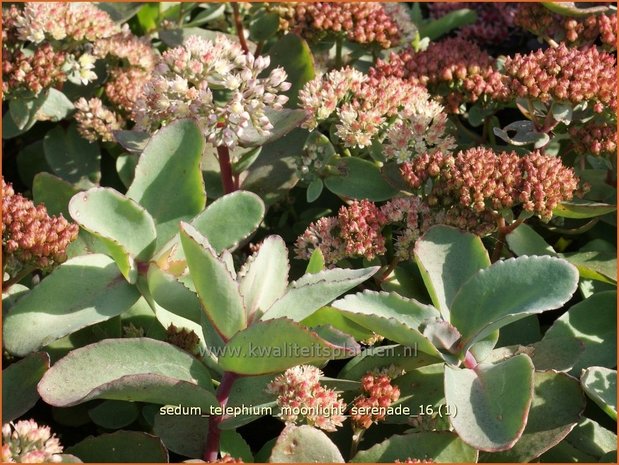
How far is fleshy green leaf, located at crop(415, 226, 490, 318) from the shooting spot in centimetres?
150

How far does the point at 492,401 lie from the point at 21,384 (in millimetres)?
783

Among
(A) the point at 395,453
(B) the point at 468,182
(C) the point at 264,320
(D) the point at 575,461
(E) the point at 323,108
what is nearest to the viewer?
(C) the point at 264,320

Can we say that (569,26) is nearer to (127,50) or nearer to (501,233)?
(501,233)

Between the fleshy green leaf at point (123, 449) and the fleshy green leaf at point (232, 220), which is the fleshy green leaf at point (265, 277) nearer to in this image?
the fleshy green leaf at point (232, 220)

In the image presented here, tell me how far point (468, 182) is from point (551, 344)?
0.33 m

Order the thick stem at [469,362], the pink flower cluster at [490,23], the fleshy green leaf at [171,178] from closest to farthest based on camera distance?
1. the thick stem at [469,362]
2. the fleshy green leaf at [171,178]
3. the pink flower cluster at [490,23]

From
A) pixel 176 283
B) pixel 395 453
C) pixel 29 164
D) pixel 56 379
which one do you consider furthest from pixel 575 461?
pixel 29 164

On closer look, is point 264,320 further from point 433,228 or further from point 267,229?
point 267,229

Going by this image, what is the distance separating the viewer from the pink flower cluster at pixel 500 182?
5.19ft

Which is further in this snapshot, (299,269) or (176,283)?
(299,269)

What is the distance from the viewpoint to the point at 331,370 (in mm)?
1773

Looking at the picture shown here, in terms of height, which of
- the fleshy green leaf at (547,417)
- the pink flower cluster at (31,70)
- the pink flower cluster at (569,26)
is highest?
the pink flower cluster at (31,70)

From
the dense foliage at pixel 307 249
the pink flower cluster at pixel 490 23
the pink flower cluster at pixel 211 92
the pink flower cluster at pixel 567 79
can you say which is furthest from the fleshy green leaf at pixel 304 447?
the pink flower cluster at pixel 490 23

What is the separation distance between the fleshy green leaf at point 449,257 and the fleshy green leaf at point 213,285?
0.37m
